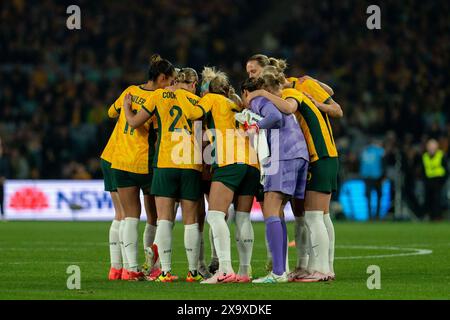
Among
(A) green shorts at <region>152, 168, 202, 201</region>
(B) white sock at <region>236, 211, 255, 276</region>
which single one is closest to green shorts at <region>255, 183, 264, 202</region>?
(B) white sock at <region>236, 211, 255, 276</region>

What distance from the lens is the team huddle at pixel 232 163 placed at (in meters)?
11.3

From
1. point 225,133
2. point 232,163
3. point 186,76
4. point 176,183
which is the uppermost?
point 186,76

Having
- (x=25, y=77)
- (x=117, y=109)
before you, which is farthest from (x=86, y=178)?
(x=117, y=109)

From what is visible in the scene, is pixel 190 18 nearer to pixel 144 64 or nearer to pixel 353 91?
pixel 144 64

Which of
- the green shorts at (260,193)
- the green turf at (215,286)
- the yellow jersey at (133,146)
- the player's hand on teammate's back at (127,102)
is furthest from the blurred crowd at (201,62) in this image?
the player's hand on teammate's back at (127,102)

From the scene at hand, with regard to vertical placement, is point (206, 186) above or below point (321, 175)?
below

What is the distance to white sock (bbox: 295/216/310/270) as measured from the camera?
12057mm

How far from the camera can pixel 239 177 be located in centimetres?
1134

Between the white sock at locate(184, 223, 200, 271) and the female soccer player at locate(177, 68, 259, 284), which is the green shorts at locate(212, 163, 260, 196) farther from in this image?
the white sock at locate(184, 223, 200, 271)

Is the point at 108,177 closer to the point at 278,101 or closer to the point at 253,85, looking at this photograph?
the point at 253,85

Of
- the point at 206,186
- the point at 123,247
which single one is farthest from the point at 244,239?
the point at 123,247

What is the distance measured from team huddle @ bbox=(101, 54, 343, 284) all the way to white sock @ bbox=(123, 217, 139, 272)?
0.04ft

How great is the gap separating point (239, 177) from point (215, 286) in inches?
48.0
